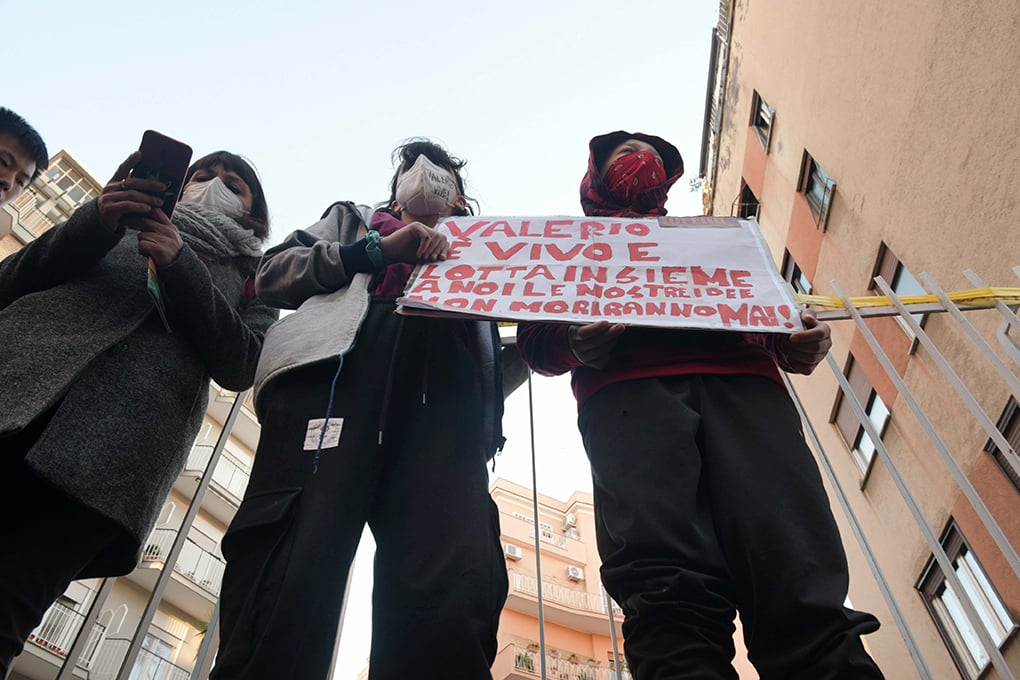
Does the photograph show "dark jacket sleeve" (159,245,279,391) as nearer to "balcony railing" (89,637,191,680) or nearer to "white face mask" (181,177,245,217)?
"white face mask" (181,177,245,217)

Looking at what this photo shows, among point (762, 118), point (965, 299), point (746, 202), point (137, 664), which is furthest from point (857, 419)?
point (137, 664)

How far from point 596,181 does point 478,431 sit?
1.15 metres

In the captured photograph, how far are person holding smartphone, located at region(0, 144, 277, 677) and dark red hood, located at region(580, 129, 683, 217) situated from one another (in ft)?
4.00

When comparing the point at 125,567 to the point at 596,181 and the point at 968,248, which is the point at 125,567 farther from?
the point at 968,248

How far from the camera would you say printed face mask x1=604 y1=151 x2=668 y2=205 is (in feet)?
7.73

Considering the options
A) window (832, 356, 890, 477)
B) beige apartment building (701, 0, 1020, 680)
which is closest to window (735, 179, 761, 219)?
beige apartment building (701, 0, 1020, 680)

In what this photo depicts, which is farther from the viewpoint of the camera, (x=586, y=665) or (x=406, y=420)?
(x=586, y=665)

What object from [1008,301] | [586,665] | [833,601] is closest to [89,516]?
[833,601]

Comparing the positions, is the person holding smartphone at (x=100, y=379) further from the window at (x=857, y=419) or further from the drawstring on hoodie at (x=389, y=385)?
the window at (x=857, y=419)

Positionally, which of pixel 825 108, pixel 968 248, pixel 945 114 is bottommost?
pixel 968 248

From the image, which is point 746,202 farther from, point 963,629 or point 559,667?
point 559,667

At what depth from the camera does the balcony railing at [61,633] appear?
9.74m

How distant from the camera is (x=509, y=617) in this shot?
15336 mm

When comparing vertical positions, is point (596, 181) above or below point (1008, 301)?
above
